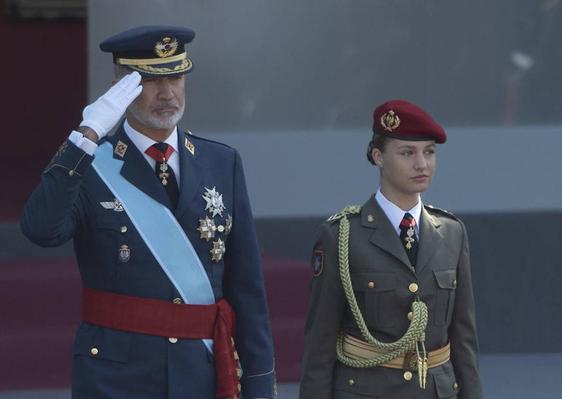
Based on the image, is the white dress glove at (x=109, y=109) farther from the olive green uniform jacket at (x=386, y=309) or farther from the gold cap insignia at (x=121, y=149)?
the olive green uniform jacket at (x=386, y=309)

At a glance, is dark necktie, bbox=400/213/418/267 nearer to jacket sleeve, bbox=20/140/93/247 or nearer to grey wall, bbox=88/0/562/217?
jacket sleeve, bbox=20/140/93/247

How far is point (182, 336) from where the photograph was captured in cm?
407

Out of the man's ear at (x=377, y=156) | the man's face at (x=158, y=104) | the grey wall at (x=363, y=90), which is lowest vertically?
the grey wall at (x=363, y=90)

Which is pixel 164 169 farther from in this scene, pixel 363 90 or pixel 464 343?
pixel 363 90

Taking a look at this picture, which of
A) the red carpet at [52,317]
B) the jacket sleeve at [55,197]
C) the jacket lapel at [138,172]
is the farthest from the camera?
the red carpet at [52,317]

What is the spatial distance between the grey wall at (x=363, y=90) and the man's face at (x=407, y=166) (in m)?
3.55

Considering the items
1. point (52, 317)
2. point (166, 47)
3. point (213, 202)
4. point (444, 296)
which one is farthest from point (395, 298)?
point (52, 317)

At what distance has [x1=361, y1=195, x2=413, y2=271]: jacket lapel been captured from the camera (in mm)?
4461

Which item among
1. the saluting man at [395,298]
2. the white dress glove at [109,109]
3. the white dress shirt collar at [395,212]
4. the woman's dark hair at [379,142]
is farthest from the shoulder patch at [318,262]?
the white dress glove at [109,109]

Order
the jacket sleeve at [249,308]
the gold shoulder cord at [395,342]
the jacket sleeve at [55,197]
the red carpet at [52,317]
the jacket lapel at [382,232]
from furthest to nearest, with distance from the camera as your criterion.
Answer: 1. the red carpet at [52,317]
2. the jacket lapel at [382,232]
3. the gold shoulder cord at [395,342]
4. the jacket sleeve at [249,308]
5. the jacket sleeve at [55,197]

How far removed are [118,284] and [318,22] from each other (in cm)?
435

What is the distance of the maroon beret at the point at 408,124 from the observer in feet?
14.6

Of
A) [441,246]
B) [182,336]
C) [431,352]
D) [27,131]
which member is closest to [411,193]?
[441,246]

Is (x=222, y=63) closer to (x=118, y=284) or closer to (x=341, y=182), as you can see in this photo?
(x=341, y=182)
